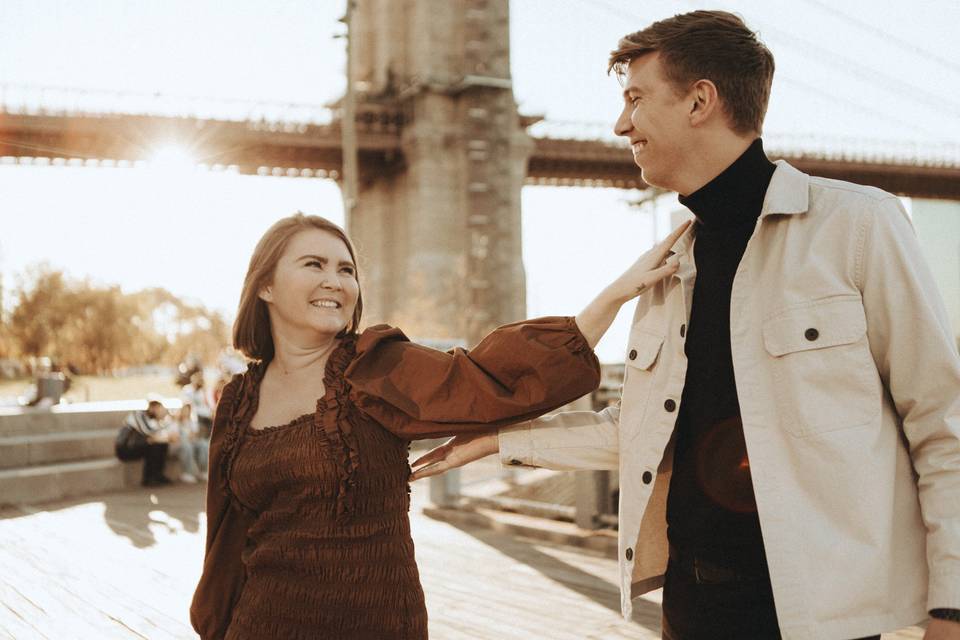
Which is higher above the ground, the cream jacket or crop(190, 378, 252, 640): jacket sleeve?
the cream jacket

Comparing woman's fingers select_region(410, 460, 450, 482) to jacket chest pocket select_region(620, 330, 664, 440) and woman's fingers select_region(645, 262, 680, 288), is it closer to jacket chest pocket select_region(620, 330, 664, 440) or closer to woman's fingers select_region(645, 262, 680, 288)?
jacket chest pocket select_region(620, 330, 664, 440)

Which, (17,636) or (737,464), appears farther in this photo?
(17,636)

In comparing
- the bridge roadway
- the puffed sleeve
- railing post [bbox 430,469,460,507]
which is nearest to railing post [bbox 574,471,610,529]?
railing post [bbox 430,469,460,507]

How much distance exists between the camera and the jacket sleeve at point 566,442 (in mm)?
2193

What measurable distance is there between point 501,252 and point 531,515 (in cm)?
2997

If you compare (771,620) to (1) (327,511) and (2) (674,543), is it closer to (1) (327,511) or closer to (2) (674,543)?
(2) (674,543)

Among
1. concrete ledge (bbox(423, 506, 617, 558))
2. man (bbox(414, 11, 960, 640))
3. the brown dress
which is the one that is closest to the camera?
man (bbox(414, 11, 960, 640))

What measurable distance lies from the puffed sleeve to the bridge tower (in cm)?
3196

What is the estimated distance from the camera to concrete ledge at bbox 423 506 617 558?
249 inches

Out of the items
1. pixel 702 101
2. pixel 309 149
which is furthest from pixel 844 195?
pixel 309 149

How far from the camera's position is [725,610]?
71.2 inches

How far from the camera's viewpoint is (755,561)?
1784 millimetres

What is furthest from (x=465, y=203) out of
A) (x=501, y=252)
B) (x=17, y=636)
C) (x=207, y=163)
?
(x=17, y=636)

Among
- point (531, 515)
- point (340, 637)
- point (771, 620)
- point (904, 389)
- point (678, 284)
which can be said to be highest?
point (678, 284)
